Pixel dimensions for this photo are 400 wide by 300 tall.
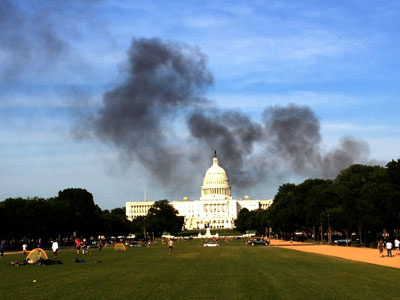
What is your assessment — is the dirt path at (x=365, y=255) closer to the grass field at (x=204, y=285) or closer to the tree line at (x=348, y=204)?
the tree line at (x=348, y=204)

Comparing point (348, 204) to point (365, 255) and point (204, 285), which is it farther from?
point (204, 285)

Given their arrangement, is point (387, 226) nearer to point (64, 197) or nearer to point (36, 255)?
point (36, 255)

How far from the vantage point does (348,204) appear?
364 ft

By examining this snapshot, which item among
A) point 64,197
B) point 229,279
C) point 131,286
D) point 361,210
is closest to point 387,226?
point 361,210

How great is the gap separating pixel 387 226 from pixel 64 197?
97804mm

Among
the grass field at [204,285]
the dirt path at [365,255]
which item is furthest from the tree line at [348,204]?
the grass field at [204,285]

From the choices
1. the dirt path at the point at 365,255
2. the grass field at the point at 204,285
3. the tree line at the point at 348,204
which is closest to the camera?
the grass field at the point at 204,285

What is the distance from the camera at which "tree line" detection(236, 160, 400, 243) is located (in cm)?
9306

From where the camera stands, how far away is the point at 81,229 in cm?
15412

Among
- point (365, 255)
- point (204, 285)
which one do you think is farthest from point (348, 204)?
point (204, 285)

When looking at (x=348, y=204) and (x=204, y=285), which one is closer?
(x=204, y=285)

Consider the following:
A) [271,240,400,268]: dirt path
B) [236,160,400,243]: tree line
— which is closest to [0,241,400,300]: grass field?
[271,240,400,268]: dirt path

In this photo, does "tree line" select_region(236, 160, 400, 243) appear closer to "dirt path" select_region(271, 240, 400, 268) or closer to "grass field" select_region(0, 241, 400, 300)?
"dirt path" select_region(271, 240, 400, 268)

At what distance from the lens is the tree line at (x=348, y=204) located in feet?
305
